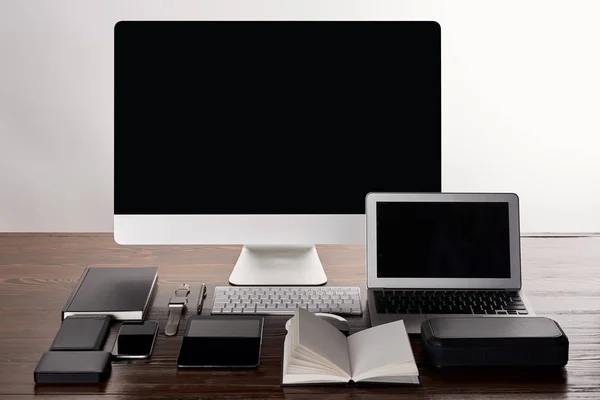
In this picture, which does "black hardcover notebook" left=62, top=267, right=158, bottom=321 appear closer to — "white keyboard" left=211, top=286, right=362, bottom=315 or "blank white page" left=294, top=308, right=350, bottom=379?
"white keyboard" left=211, top=286, right=362, bottom=315

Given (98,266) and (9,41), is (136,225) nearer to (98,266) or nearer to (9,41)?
(98,266)

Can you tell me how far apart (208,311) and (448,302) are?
1.37 ft

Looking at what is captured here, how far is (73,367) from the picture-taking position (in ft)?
3.75

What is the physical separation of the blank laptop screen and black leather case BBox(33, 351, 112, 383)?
0.51 m

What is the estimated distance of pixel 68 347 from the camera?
122 cm

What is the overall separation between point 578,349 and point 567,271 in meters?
0.43

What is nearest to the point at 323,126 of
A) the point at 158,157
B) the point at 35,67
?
the point at 158,157

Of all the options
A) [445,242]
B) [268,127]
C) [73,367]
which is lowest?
[73,367]

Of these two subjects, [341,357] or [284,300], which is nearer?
[341,357]

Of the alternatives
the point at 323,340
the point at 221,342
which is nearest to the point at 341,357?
the point at 323,340

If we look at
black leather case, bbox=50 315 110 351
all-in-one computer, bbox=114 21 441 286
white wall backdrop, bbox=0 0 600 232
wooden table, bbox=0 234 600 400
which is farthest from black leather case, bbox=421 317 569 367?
white wall backdrop, bbox=0 0 600 232

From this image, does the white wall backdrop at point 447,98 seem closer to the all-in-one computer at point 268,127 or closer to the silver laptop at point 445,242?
the all-in-one computer at point 268,127

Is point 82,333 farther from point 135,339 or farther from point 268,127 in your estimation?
point 268,127

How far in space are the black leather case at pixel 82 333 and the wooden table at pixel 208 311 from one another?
0.08 feet
